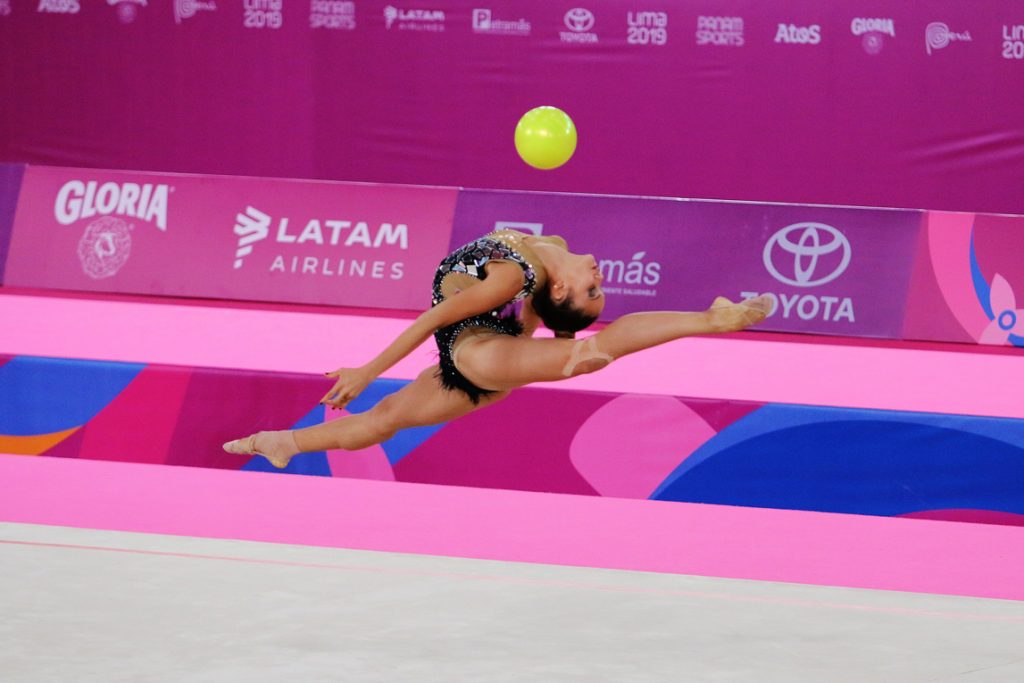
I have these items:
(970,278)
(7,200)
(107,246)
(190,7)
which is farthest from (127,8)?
(970,278)

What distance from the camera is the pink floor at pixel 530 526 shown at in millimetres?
4859

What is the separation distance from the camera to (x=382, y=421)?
149 inches

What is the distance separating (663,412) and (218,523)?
1.80 metres

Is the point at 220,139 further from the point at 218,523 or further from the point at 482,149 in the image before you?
the point at 218,523

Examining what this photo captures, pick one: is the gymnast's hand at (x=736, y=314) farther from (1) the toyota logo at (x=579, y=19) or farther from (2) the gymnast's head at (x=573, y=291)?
(1) the toyota logo at (x=579, y=19)

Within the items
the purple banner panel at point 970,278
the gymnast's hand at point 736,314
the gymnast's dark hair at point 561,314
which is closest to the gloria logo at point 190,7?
the purple banner panel at point 970,278

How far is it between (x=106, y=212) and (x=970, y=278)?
17.8 ft

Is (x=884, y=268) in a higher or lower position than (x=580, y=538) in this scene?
higher

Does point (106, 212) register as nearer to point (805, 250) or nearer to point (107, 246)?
point (107, 246)

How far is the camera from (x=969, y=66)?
32.1 ft

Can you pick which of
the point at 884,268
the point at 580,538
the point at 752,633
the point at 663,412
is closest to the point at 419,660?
the point at 752,633

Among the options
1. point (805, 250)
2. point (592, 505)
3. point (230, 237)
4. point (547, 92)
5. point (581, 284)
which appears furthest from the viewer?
point (547, 92)

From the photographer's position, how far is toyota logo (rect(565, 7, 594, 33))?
1020cm

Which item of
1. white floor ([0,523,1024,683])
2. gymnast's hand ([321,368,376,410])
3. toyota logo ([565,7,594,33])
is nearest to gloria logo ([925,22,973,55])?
toyota logo ([565,7,594,33])
